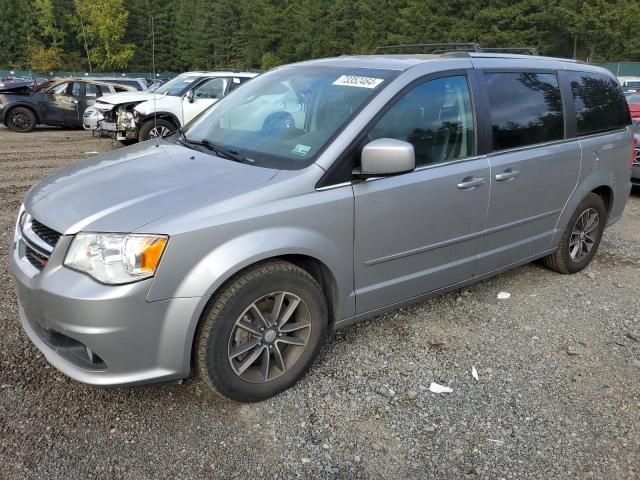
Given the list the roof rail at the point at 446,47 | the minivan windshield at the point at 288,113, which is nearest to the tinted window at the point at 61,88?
the minivan windshield at the point at 288,113

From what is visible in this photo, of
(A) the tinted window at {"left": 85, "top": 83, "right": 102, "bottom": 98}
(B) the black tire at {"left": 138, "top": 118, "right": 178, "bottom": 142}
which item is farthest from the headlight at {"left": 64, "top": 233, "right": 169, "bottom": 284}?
(A) the tinted window at {"left": 85, "top": 83, "right": 102, "bottom": 98}

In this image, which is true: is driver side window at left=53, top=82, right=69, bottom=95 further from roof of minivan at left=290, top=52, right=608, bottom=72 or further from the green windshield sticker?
the green windshield sticker

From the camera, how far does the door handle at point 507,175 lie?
362 centimetres

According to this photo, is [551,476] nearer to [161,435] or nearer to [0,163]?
[161,435]

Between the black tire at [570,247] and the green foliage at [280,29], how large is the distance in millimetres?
43566

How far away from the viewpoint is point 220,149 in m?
3.28

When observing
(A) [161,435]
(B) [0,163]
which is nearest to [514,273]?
(A) [161,435]

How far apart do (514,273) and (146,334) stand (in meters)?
3.51

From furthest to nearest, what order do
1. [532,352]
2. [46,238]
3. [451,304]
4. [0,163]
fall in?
[0,163] < [451,304] < [532,352] < [46,238]

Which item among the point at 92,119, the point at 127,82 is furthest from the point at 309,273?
the point at 127,82

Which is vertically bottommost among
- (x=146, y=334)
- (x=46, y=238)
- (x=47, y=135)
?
(x=47, y=135)

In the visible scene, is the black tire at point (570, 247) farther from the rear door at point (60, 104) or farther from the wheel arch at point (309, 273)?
the rear door at point (60, 104)

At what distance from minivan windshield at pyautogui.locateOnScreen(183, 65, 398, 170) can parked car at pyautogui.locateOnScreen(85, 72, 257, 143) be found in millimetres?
7434

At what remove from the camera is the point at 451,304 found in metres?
4.16
